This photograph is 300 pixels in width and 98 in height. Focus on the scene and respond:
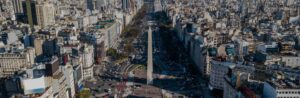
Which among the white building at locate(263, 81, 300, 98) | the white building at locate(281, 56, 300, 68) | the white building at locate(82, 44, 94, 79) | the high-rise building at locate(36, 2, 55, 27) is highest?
the high-rise building at locate(36, 2, 55, 27)

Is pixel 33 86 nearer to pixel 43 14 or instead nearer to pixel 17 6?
pixel 43 14

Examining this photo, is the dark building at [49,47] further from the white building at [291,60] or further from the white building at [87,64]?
the white building at [291,60]

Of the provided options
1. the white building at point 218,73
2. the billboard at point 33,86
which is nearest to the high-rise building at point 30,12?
the billboard at point 33,86

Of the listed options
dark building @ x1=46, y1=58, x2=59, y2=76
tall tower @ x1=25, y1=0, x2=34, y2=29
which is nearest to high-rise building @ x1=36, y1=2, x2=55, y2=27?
tall tower @ x1=25, y1=0, x2=34, y2=29

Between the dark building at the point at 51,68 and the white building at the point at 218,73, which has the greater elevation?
the dark building at the point at 51,68

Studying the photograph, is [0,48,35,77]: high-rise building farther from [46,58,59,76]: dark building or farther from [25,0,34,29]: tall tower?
[25,0,34,29]: tall tower

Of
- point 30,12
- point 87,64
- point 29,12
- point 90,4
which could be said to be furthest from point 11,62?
point 90,4

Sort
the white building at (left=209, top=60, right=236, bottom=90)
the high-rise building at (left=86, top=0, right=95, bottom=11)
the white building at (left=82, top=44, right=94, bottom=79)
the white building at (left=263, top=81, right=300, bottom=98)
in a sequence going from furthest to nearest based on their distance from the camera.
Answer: the high-rise building at (left=86, top=0, right=95, bottom=11)
the white building at (left=82, top=44, right=94, bottom=79)
the white building at (left=209, top=60, right=236, bottom=90)
the white building at (left=263, top=81, right=300, bottom=98)

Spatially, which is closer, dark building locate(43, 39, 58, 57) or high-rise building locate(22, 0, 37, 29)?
dark building locate(43, 39, 58, 57)

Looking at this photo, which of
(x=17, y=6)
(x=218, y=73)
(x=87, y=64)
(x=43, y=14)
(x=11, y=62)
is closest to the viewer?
(x=218, y=73)

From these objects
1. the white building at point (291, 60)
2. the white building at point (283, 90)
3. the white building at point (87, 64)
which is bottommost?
the white building at point (87, 64)

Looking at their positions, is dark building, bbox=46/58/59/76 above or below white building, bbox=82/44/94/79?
above

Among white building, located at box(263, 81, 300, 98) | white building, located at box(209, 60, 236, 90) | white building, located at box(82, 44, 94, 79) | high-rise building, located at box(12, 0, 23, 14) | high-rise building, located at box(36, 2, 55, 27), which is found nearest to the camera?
white building, located at box(263, 81, 300, 98)
